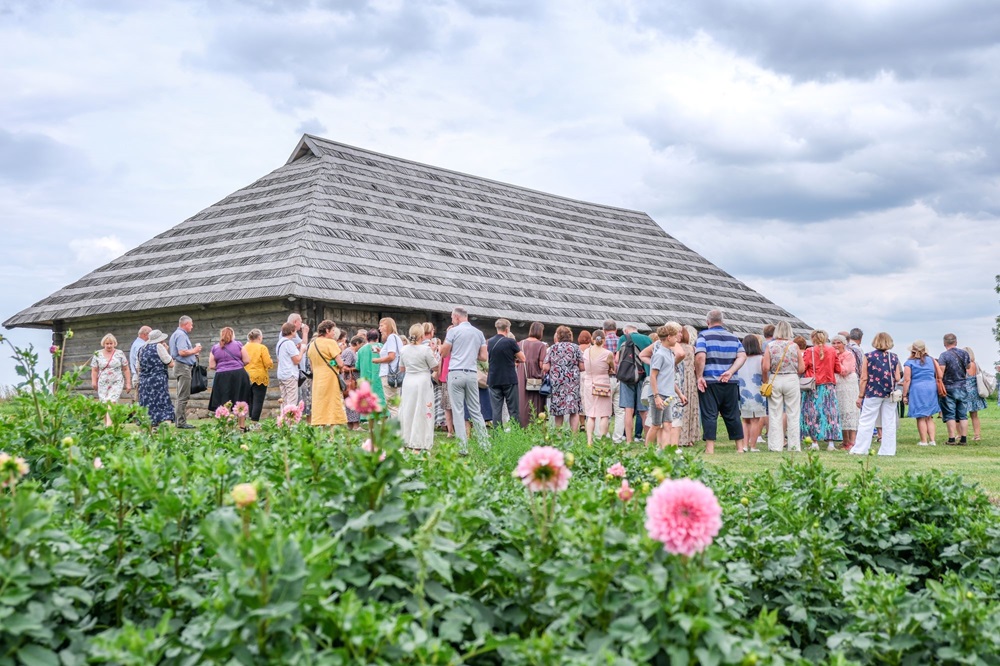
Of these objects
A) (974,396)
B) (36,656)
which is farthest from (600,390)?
(36,656)

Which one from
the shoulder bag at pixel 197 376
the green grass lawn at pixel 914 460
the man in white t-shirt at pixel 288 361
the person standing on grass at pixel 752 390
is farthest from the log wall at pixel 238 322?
the person standing on grass at pixel 752 390

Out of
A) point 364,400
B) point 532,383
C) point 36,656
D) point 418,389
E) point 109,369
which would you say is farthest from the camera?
point 532,383

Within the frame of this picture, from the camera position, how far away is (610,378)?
13422 millimetres

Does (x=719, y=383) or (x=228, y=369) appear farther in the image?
(x=228, y=369)

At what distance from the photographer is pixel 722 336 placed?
12.5 metres

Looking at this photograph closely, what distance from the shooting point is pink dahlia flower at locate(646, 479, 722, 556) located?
2311 mm

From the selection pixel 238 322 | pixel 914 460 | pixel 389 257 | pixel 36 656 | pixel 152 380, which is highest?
pixel 389 257

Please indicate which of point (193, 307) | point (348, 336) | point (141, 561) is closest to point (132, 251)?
point (193, 307)

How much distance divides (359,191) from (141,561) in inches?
808

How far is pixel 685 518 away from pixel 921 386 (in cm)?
1283

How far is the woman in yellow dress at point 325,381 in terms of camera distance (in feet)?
37.6

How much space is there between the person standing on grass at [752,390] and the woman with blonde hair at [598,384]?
1.92 metres

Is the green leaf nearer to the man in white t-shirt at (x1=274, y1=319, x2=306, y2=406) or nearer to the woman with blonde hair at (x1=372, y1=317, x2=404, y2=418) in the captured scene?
the woman with blonde hair at (x1=372, y1=317, x2=404, y2=418)

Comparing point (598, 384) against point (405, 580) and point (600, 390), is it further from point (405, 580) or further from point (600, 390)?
point (405, 580)
